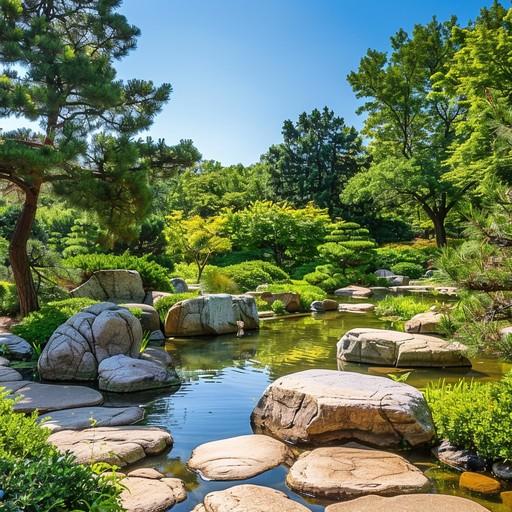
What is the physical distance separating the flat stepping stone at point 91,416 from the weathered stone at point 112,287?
23.4 ft

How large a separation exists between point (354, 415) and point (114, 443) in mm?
2234

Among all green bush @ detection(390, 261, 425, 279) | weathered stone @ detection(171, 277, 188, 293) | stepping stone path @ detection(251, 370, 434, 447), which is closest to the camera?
stepping stone path @ detection(251, 370, 434, 447)

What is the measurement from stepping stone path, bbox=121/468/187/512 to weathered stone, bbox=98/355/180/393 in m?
2.68

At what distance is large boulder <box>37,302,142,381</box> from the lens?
7344 mm

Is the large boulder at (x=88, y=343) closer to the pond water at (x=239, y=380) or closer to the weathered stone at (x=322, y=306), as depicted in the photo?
the pond water at (x=239, y=380)

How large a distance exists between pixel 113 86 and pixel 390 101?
22.9m

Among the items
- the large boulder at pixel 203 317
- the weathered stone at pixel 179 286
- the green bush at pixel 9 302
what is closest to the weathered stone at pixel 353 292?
the weathered stone at pixel 179 286

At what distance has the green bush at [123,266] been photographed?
42.2ft

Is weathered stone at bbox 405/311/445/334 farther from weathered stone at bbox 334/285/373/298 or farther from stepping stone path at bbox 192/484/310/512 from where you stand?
weathered stone at bbox 334/285/373/298

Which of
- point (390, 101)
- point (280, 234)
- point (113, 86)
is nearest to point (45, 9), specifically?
point (113, 86)

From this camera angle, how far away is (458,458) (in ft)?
14.3

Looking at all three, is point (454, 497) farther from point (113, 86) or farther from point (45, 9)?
point (45, 9)

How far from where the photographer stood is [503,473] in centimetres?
403

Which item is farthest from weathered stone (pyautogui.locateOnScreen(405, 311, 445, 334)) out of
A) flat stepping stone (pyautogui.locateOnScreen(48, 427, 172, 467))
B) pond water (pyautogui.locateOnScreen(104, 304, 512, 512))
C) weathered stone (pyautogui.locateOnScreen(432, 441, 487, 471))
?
flat stepping stone (pyautogui.locateOnScreen(48, 427, 172, 467))
